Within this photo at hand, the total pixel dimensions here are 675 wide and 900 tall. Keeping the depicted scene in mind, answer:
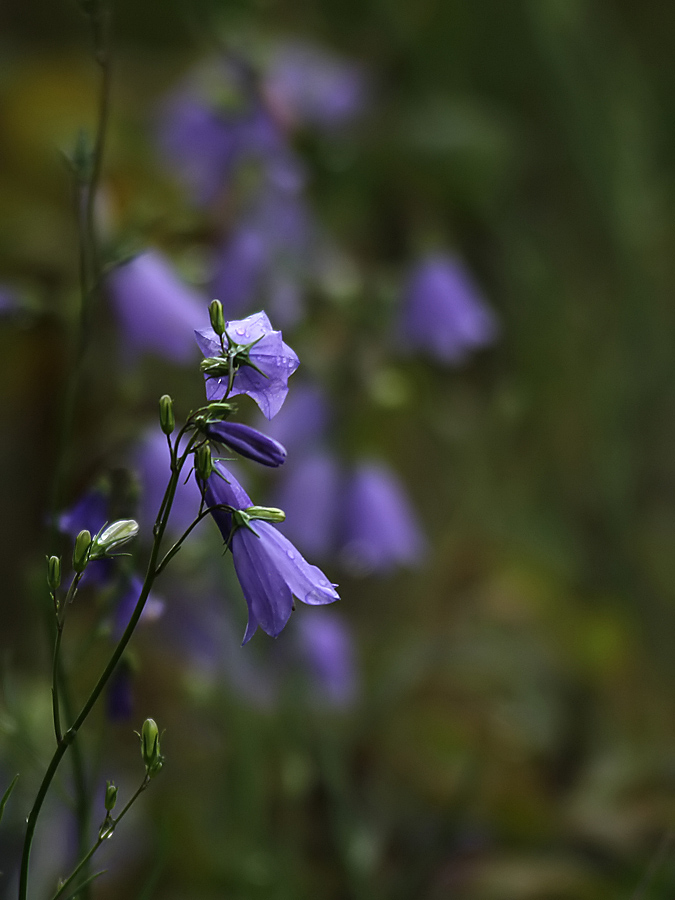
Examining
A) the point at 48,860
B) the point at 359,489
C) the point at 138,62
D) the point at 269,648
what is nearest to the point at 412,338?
the point at 359,489

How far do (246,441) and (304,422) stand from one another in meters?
0.95

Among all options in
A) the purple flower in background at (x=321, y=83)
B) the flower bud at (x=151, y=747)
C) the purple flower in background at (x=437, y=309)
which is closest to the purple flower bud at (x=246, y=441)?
the flower bud at (x=151, y=747)

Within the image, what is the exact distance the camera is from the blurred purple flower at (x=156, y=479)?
2.83ft

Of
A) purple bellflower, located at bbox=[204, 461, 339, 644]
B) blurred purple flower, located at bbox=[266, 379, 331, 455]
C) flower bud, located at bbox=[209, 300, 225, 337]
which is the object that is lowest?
purple bellflower, located at bbox=[204, 461, 339, 644]

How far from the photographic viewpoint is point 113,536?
0.51m

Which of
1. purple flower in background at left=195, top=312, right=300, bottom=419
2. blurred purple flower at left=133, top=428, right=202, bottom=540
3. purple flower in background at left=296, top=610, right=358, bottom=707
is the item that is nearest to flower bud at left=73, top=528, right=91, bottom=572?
purple flower in background at left=195, top=312, right=300, bottom=419

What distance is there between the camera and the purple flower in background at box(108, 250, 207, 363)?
3.29 ft

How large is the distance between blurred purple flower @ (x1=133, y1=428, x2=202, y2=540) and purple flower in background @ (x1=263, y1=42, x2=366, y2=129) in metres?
1.16

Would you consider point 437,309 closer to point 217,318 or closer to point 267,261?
point 267,261

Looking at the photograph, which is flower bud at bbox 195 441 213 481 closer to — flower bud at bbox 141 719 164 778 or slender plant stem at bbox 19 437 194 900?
slender plant stem at bbox 19 437 194 900

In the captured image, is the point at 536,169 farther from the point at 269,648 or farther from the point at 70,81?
the point at 269,648

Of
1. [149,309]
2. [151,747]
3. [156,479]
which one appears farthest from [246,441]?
[149,309]

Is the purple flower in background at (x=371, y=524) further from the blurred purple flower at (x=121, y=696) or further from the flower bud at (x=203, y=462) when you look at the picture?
the flower bud at (x=203, y=462)

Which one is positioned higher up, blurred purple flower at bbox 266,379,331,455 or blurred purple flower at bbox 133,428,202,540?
blurred purple flower at bbox 266,379,331,455
